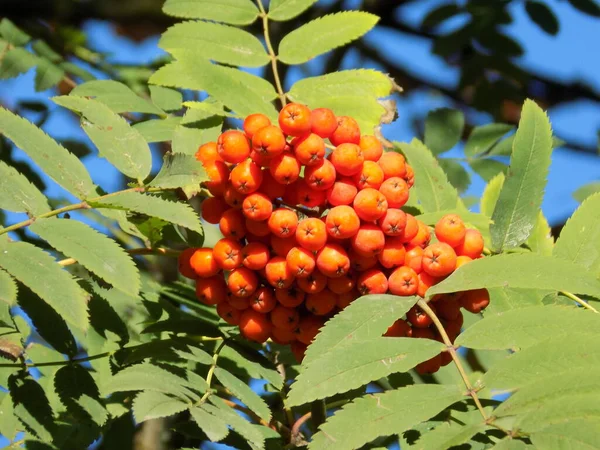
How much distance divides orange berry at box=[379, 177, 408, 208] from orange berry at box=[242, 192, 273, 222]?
0.72 feet

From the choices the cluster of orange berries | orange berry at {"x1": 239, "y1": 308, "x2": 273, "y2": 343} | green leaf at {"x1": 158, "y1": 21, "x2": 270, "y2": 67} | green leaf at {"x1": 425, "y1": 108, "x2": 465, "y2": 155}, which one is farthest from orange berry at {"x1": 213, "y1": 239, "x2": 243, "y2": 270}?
green leaf at {"x1": 425, "y1": 108, "x2": 465, "y2": 155}

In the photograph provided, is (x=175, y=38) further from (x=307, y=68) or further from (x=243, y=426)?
(x=307, y=68)

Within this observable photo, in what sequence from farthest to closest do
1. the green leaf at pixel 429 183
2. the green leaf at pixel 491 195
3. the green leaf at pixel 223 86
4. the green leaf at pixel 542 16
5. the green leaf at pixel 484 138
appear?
the green leaf at pixel 542 16 → the green leaf at pixel 484 138 → the green leaf at pixel 491 195 → the green leaf at pixel 429 183 → the green leaf at pixel 223 86

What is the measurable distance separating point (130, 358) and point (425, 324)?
21.9 inches

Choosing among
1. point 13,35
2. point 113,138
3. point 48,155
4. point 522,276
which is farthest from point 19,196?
point 13,35

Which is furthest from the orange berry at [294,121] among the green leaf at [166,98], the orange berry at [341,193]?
the green leaf at [166,98]

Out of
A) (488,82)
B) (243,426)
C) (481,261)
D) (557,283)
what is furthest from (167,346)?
(488,82)

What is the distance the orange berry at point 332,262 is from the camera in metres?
1.48

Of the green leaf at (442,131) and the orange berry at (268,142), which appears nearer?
the orange berry at (268,142)

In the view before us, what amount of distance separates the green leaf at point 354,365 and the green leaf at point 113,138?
0.53m

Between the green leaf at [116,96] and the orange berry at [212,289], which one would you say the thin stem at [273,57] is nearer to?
the green leaf at [116,96]

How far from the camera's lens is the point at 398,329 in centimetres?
153

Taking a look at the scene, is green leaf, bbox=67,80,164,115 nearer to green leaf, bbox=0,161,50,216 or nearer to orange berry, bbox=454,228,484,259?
green leaf, bbox=0,161,50,216

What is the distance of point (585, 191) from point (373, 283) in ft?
4.32
